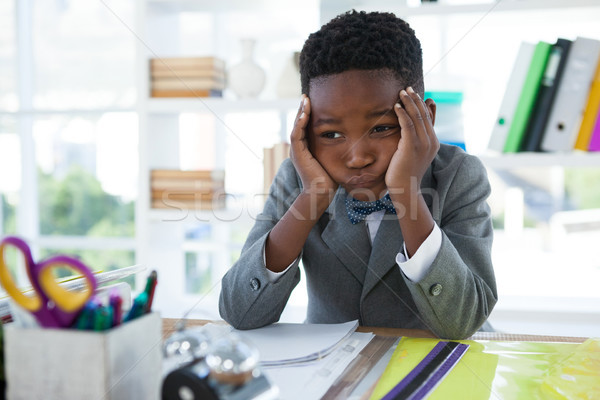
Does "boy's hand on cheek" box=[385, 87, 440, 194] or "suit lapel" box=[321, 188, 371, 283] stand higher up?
"boy's hand on cheek" box=[385, 87, 440, 194]

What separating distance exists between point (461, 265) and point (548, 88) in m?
1.06

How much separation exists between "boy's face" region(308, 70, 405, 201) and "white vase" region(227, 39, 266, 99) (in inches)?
43.9

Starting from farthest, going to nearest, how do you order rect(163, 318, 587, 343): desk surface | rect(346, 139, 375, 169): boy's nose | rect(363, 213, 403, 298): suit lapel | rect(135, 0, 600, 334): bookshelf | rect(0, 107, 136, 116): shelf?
rect(0, 107, 136, 116): shelf
rect(135, 0, 600, 334): bookshelf
rect(363, 213, 403, 298): suit lapel
rect(346, 139, 375, 169): boy's nose
rect(163, 318, 587, 343): desk surface

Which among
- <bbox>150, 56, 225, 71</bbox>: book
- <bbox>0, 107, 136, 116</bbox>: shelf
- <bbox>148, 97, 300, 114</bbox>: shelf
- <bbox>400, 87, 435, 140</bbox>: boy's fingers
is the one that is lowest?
<bbox>400, 87, 435, 140</bbox>: boy's fingers

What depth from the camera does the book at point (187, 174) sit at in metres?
2.05

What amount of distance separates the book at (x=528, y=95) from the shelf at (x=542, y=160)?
0.04 m

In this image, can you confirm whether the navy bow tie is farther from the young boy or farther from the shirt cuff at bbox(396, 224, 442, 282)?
the shirt cuff at bbox(396, 224, 442, 282)

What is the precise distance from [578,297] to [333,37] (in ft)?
5.29

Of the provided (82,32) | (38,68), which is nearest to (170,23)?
(82,32)

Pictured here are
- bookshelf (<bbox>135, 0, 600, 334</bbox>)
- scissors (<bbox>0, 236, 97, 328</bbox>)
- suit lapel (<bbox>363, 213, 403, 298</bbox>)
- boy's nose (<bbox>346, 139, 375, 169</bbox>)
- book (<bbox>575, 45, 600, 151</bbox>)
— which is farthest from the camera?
bookshelf (<bbox>135, 0, 600, 334</bbox>)

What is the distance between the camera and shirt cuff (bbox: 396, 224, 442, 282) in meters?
0.92

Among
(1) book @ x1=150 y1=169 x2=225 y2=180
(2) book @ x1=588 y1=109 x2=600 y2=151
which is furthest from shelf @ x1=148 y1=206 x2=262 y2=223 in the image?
(2) book @ x1=588 y1=109 x2=600 y2=151

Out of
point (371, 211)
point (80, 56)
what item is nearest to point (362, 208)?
point (371, 211)

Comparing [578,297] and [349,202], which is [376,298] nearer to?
[349,202]
